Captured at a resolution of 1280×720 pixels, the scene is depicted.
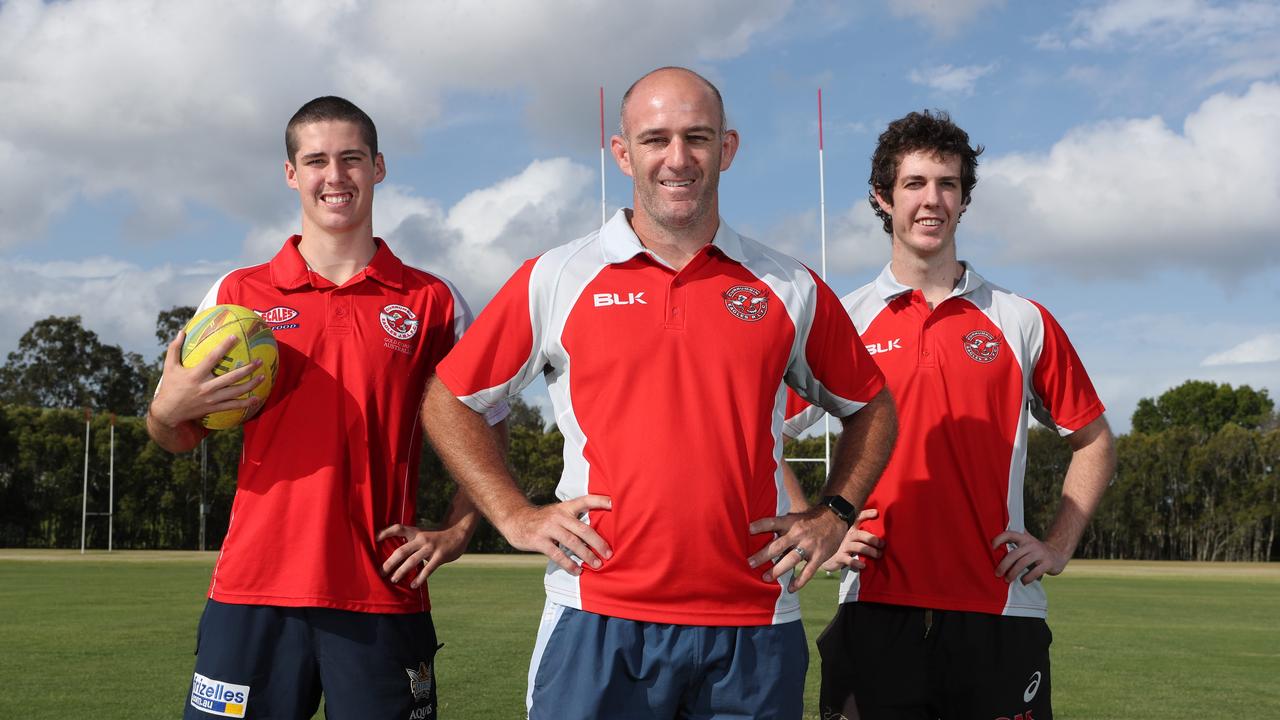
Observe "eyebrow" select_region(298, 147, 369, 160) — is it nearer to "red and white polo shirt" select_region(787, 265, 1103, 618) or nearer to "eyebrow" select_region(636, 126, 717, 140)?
"eyebrow" select_region(636, 126, 717, 140)

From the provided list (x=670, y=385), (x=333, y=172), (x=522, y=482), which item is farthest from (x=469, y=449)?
(x=522, y=482)

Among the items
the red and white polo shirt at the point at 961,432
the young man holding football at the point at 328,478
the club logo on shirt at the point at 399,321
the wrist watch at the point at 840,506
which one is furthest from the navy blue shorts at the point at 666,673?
the club logo on shirt at the point at 399,321

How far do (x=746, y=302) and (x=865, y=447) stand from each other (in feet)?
2.03

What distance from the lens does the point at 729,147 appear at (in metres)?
3.28

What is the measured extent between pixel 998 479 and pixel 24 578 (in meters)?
26.3

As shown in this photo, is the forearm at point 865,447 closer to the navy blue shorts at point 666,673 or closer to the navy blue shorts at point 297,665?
the navy blue shorts at point 666,673

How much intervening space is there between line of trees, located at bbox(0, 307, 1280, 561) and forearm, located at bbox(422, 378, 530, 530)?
4155cm

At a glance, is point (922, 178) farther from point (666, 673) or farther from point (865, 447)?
point (666, 673)

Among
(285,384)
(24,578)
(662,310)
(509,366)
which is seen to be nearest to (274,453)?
(285,384)

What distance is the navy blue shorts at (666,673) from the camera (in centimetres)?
288

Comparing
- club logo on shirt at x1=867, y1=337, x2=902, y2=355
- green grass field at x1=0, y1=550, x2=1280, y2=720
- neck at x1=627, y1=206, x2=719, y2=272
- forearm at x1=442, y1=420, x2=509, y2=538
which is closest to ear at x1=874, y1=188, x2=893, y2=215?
club logo on shirt at x1=867, y1=337, x2=902, y2=355

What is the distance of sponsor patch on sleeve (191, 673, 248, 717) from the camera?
12.1 ft

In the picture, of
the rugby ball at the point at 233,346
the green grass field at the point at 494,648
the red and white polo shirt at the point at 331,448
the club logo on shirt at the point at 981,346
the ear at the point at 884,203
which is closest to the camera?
the rugby ball at the point at 233,346

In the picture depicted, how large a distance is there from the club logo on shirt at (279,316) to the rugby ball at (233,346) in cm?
10
